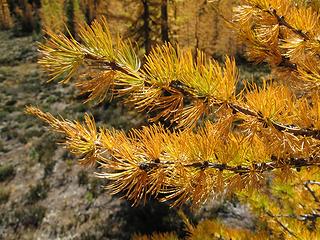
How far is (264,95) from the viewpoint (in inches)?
45.7

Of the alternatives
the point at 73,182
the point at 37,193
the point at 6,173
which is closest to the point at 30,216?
the point at 37,193

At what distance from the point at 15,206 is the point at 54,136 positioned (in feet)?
15.9

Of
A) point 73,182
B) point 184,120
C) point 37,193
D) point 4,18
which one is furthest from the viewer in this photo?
point 4,18

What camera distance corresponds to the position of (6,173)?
11.1m

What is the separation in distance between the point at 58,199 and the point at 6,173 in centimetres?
243

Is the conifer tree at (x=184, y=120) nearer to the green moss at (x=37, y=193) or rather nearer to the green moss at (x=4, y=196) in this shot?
the green moss at (x=37, y=193)

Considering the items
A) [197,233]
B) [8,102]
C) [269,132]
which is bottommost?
[8,102]

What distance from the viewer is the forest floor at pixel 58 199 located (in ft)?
27.6

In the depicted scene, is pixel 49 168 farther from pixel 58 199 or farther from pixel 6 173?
pixel 58 199

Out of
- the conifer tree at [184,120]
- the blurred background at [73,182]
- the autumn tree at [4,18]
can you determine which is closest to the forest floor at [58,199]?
the blurred background at [73,182]

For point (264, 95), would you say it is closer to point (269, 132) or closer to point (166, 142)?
point (269, 132)

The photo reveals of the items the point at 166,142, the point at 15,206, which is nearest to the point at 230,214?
the point at 15,206

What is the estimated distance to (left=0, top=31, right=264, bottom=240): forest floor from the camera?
842 centimetres

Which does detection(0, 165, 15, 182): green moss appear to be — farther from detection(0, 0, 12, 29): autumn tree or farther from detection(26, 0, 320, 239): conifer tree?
detection(0, 0, 12, 29): autumn tree
